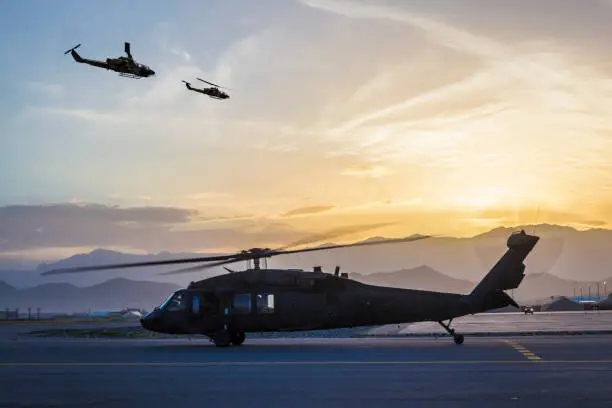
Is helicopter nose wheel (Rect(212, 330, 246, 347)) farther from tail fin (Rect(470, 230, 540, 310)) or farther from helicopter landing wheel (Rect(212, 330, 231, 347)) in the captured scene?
tail fin (Rect(470, 230, 540, 310))

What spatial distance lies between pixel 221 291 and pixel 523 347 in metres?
14.9

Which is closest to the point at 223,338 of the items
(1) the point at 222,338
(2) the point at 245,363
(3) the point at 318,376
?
(1) the point at 222,338

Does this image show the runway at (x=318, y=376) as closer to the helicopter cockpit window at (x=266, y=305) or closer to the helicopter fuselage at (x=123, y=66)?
the helicopter cockpit window at (x=266, y=305)

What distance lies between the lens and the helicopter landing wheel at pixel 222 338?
133 ft

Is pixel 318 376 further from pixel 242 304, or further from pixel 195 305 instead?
pixel 195 305

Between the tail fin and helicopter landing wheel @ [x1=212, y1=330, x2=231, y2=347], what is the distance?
A: 12042mm

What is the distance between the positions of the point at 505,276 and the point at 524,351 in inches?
285

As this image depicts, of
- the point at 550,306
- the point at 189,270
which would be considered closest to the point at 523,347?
the point at 189,270

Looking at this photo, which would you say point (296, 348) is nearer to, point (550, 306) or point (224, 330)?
point (224, 330)

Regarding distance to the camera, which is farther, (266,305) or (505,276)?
(266,305)

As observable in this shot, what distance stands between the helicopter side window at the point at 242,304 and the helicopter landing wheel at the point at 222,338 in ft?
3.89

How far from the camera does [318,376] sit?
2397 cm

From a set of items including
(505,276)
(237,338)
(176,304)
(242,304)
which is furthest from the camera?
(237,338)

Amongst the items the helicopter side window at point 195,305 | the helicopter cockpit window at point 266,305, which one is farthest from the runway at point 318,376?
the helicopter side window at point 195,305
